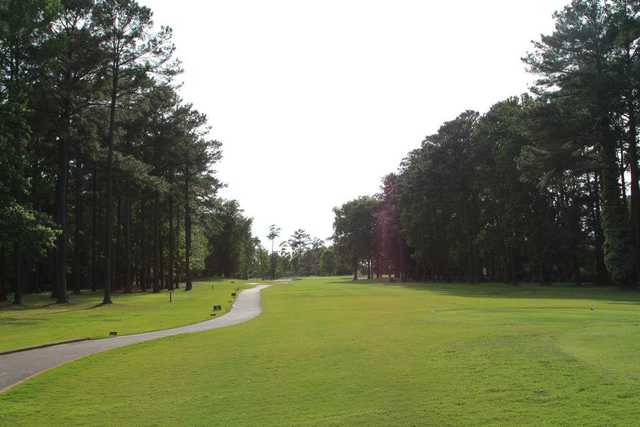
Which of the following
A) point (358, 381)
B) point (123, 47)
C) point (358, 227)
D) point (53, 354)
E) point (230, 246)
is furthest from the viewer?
point (230, 246)

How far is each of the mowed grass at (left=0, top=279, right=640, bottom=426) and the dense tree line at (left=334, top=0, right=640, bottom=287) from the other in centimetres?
3048

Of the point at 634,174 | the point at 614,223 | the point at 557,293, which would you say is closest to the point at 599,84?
the point at 634,174

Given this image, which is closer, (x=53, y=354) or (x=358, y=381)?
(x=358, y=381)

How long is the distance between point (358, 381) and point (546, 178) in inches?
1569

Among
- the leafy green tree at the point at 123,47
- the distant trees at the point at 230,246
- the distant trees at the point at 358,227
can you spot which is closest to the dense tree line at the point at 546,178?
the distant trees at the point at 358,227

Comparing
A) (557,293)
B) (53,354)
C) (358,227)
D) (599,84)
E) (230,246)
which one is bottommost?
(557,293)

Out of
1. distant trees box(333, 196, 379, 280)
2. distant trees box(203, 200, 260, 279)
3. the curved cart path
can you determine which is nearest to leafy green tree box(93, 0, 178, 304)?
the curved cart path

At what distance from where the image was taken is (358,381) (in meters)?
10.5

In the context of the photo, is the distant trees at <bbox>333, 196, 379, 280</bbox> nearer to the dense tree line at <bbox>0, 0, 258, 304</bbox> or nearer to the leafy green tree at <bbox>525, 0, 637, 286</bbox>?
the dense tree line at <bbox>0, 0, 258, 304</bbox>

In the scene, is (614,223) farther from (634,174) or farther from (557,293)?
(557,293)

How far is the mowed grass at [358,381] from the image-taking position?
816 centimetres

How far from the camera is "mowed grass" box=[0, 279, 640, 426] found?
8.16m

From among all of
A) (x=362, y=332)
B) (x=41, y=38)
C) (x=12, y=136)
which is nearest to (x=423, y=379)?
(x=362, y=332)

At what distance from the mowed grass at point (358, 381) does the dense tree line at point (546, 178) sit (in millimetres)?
30485
